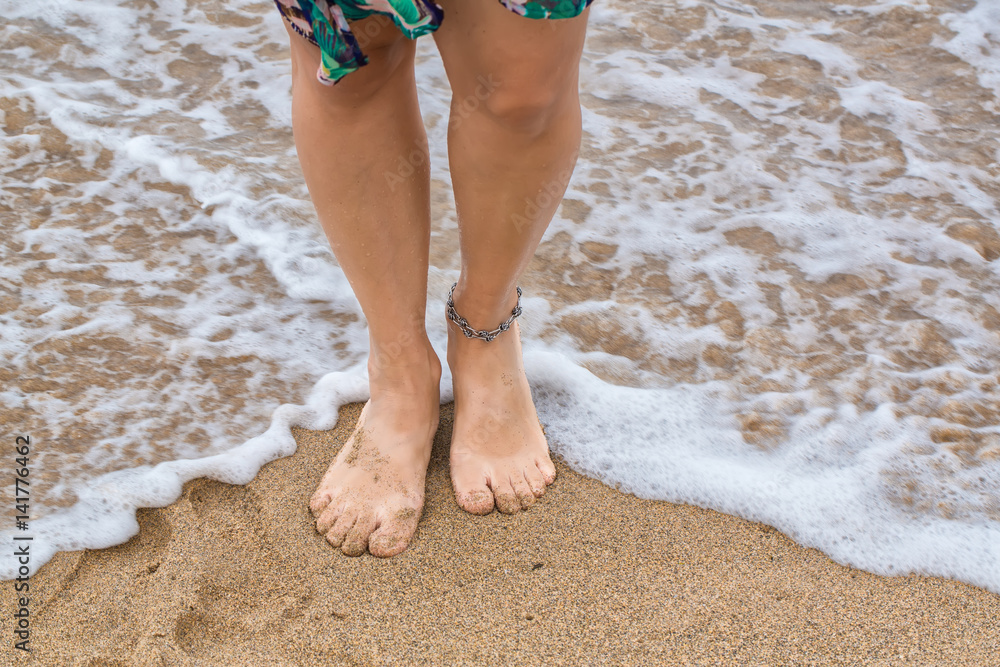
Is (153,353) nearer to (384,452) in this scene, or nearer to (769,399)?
Result: (384,452)

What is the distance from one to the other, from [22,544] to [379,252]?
83cm

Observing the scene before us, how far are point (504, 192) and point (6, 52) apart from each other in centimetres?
287

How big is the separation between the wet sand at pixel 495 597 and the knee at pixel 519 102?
28.1 inches

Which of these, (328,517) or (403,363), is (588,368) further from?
(328,517)

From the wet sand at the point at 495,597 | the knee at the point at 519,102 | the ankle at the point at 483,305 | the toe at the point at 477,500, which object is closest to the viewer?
the knee at the point at 519,102

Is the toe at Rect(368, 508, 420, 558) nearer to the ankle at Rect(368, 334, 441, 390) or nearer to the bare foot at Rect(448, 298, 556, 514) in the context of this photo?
the bare foot at Rect(448, 298, 556, 514)

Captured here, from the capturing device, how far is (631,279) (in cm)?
200

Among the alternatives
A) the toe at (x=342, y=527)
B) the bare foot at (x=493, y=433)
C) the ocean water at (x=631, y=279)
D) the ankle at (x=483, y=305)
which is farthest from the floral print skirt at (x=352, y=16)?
the ocean water at (x=631, y=279)

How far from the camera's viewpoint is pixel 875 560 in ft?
4.17

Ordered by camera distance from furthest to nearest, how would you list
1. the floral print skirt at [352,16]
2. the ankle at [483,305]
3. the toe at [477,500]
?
the toe at [477,500] < the ankle at [483,305] < the floral print skirt at [352,16]

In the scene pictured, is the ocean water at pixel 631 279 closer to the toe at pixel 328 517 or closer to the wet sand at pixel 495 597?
the wet sand at pixel 495 597

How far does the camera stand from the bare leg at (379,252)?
1036 millimetres

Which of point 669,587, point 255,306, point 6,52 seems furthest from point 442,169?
point 6,52

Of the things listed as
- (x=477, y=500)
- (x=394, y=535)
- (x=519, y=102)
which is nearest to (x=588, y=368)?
(x=477, y=500)
